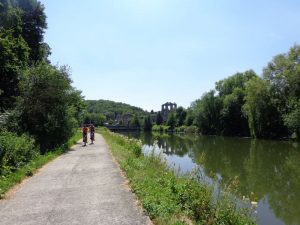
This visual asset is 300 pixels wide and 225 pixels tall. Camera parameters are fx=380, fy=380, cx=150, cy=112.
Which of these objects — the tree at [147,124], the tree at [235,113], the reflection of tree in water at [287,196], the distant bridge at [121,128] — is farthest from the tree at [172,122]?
the reflection of tree in water at [287,196]

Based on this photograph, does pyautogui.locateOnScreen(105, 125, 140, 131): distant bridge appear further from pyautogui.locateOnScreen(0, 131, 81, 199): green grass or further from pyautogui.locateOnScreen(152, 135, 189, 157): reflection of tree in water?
pyautogui.locateOnScreen(0, 131, 81, 199): green grass

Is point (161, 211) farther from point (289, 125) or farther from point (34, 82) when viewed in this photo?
point (289, 125)

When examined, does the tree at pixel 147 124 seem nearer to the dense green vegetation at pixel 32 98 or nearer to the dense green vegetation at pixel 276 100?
the dense green vegetation at pixel 276 100

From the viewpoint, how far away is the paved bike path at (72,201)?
811cm

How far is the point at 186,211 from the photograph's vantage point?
27.1 feet

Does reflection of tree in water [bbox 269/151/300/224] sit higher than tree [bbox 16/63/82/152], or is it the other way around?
tree [bbox 16/63/82/152]

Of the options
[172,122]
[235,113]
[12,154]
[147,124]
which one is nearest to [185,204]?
[12,154]

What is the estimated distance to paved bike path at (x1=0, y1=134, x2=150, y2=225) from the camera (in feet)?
26.6

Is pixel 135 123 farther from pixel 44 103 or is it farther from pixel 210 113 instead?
Result: pixel 44 103

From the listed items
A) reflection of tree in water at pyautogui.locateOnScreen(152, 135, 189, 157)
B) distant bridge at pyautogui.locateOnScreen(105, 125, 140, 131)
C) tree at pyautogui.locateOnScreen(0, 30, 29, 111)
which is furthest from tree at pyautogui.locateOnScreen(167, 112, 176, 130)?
tree at pyautogui.locateOnScreen(0, 30, 29, 111)

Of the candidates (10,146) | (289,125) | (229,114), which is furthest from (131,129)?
(10,146)

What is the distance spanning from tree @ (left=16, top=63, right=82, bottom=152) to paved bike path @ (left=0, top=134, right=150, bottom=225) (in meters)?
9.22

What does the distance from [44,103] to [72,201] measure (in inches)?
605

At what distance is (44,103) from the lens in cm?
2414
